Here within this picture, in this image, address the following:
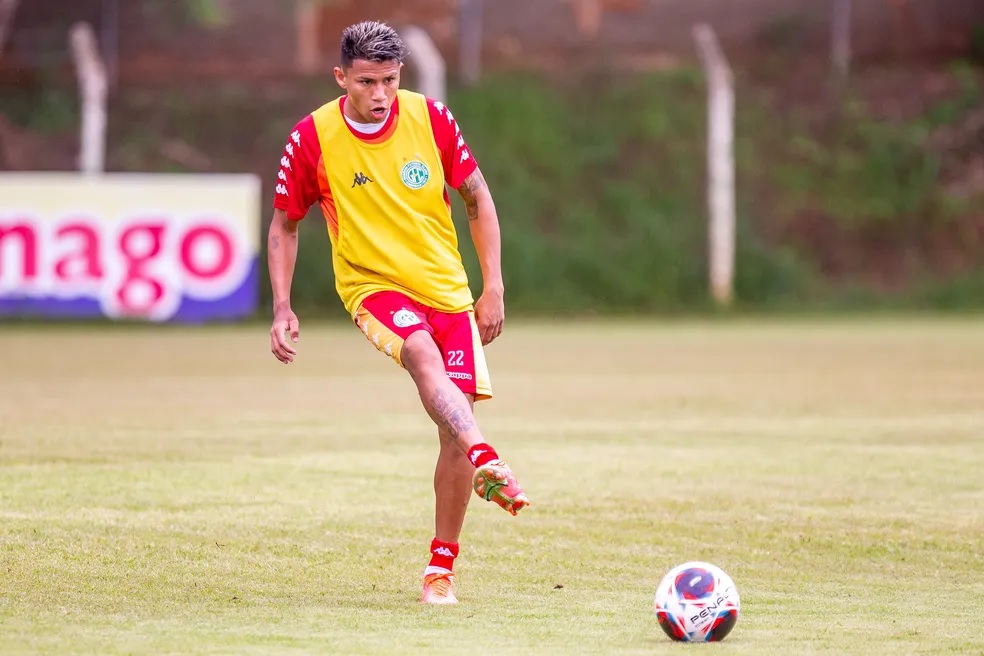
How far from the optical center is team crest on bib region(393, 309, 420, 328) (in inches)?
283

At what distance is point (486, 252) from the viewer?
746cm

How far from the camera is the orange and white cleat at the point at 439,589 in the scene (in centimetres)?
701

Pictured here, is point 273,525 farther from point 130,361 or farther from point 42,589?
point 130,361

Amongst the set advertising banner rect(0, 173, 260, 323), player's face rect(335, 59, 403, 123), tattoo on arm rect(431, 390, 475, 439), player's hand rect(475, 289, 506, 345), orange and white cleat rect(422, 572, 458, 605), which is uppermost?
player's face rect(335, 59, 403, 123)

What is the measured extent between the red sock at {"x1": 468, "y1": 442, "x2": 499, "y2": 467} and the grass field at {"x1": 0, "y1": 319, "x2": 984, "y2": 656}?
58 centimetres

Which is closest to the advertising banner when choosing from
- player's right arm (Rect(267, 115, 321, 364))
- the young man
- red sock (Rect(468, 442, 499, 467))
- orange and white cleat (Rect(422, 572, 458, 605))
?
player's right arm (Rect(267, 115, 321, 364))

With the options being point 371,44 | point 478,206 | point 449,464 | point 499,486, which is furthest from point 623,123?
point 499,486

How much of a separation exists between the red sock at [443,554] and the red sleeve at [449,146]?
146 cm

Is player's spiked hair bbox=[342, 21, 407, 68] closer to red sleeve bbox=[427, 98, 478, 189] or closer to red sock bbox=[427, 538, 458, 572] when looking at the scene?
red sleeve bbox=[427, 98, 478, 189]

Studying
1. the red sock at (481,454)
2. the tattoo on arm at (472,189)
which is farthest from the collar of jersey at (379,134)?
the red sock at (481,454)

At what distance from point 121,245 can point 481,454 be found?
20.9 meters

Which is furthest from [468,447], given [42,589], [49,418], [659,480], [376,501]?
[49,418]

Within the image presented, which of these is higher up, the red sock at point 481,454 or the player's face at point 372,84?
the player's face at point 372,84

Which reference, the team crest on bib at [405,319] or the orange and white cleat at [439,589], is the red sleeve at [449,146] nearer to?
the team crest on bib at [405,319]
